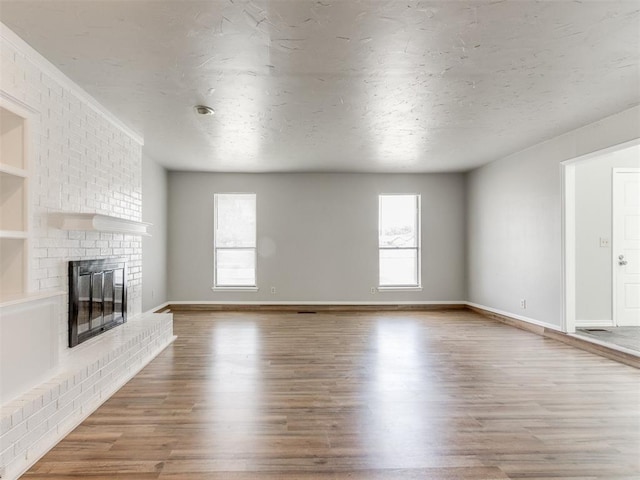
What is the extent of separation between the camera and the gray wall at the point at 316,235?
6656 mm

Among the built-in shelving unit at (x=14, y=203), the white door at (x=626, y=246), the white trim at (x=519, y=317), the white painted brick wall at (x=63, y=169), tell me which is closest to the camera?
the built-in shelving unit at (x=14, y=203)

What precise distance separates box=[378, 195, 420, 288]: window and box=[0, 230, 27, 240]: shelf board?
5.57m

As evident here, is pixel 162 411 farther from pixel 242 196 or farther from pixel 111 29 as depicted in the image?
pixel 242 196

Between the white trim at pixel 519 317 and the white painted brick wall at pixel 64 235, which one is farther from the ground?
the white painted brick wall at pixel 64 235

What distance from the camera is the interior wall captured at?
4785 millimetres

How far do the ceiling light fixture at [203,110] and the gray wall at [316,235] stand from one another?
3.13 m

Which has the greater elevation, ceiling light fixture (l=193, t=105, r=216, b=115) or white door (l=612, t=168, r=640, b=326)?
ceiling light fixture (l=193, t=105, r=216, b=115)

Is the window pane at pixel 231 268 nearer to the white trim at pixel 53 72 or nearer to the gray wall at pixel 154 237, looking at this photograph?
the gray wall at pixel 154 237

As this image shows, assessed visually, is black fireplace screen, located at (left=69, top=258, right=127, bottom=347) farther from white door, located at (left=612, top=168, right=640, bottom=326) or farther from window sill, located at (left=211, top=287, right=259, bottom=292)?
white door, located at (left=612, top=168, right=640, bottom=326)

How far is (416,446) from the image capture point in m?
2.15

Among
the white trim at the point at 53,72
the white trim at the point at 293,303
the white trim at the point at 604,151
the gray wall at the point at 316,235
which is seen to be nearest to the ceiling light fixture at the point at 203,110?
the white trim at the point at 53,72

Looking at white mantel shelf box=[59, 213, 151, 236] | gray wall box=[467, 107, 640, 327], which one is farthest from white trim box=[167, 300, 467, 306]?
white mantel shelf box=[59, 213, 151, 236]

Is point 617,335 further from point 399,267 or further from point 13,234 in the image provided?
point 13,234

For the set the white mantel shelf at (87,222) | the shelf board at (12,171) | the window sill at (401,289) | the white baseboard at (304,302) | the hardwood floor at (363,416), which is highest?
the shelf board at (12,171)
